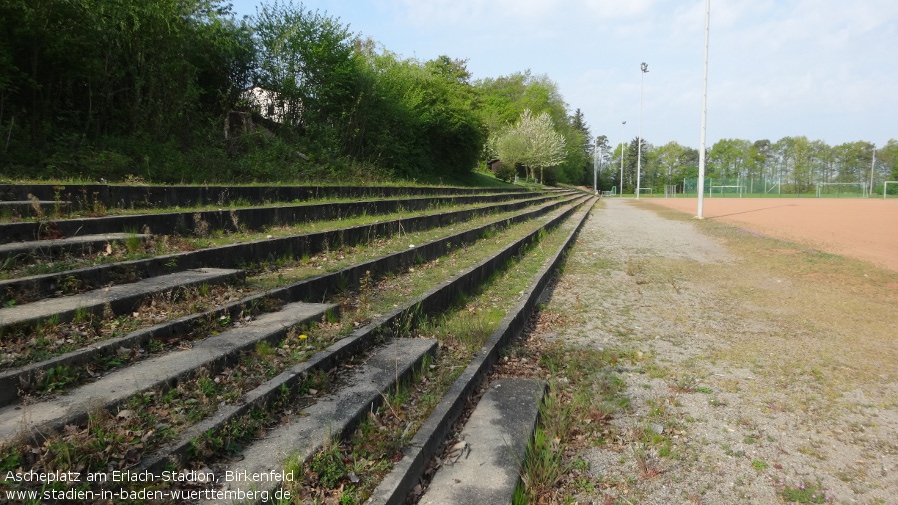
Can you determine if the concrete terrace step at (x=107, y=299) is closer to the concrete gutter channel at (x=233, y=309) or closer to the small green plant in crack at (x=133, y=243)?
the concrete gutter channel at (x=233, y=309)

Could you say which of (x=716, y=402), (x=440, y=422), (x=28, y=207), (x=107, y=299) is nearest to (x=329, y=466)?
(x=440, y=422)

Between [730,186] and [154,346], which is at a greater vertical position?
[730,186]

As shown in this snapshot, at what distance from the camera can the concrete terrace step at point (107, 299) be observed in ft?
9.91

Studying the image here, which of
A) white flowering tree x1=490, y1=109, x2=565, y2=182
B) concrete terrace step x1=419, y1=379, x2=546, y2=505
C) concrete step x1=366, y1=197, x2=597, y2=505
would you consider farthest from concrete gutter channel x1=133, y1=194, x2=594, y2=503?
white flowering tree x1=490, y1=109, x2=565, y2=182

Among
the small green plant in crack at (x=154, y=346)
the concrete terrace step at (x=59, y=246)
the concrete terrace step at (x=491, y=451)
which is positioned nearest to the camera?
the concrete terrace step at (x=491, y=451)

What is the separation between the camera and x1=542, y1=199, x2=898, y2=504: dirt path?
2.80m

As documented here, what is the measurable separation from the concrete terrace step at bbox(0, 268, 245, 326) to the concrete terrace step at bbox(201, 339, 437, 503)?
1601 mm

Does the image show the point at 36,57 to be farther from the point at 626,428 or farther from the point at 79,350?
the point at 626,428

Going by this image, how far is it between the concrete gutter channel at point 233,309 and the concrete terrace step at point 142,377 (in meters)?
0.15

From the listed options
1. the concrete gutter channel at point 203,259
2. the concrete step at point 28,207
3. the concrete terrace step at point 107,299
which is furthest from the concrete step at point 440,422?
the concrete step at point 28,207

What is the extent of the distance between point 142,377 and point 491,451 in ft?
6.47

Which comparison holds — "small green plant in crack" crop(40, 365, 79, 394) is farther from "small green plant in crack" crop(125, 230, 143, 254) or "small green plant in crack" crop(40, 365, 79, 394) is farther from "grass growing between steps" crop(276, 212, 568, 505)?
"small green plant in crack" crop(125, 230, 143, 254)

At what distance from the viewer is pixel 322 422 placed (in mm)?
2754

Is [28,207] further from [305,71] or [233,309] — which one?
[305,71]
